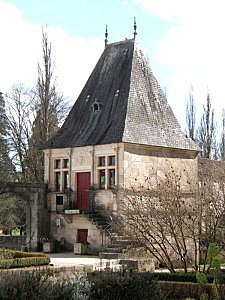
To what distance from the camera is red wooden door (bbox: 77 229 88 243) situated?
2653cm

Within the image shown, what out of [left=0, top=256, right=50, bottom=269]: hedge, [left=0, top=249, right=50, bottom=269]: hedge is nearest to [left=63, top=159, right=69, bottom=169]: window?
[left=0, top=249, right=50, bottom=269]: hedge

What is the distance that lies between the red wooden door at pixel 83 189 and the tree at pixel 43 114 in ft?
18.2

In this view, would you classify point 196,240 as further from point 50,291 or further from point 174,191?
point 50,291

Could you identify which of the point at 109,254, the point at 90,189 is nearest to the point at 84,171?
the point at 90,189

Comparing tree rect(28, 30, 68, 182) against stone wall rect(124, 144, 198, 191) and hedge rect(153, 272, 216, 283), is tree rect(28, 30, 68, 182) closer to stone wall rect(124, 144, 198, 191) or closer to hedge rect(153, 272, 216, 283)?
stone wall rect(124, 144, 198, 191)

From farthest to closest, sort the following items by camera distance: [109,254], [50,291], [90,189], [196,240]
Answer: [90,189] < [109,254] < [196,240] < [50,291]

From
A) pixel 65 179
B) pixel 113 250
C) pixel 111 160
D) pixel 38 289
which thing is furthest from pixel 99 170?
pixel 38 289

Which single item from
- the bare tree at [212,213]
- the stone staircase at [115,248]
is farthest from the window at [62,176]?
the bare tree at [212,213]

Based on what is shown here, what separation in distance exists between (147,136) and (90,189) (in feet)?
10.7

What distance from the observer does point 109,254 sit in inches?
915

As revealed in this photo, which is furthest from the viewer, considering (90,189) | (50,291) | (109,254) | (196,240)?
(90,189)

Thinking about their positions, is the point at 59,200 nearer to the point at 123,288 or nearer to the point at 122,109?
the point at 122,109

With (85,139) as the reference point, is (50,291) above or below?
below

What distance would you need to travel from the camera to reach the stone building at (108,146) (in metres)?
26.0
